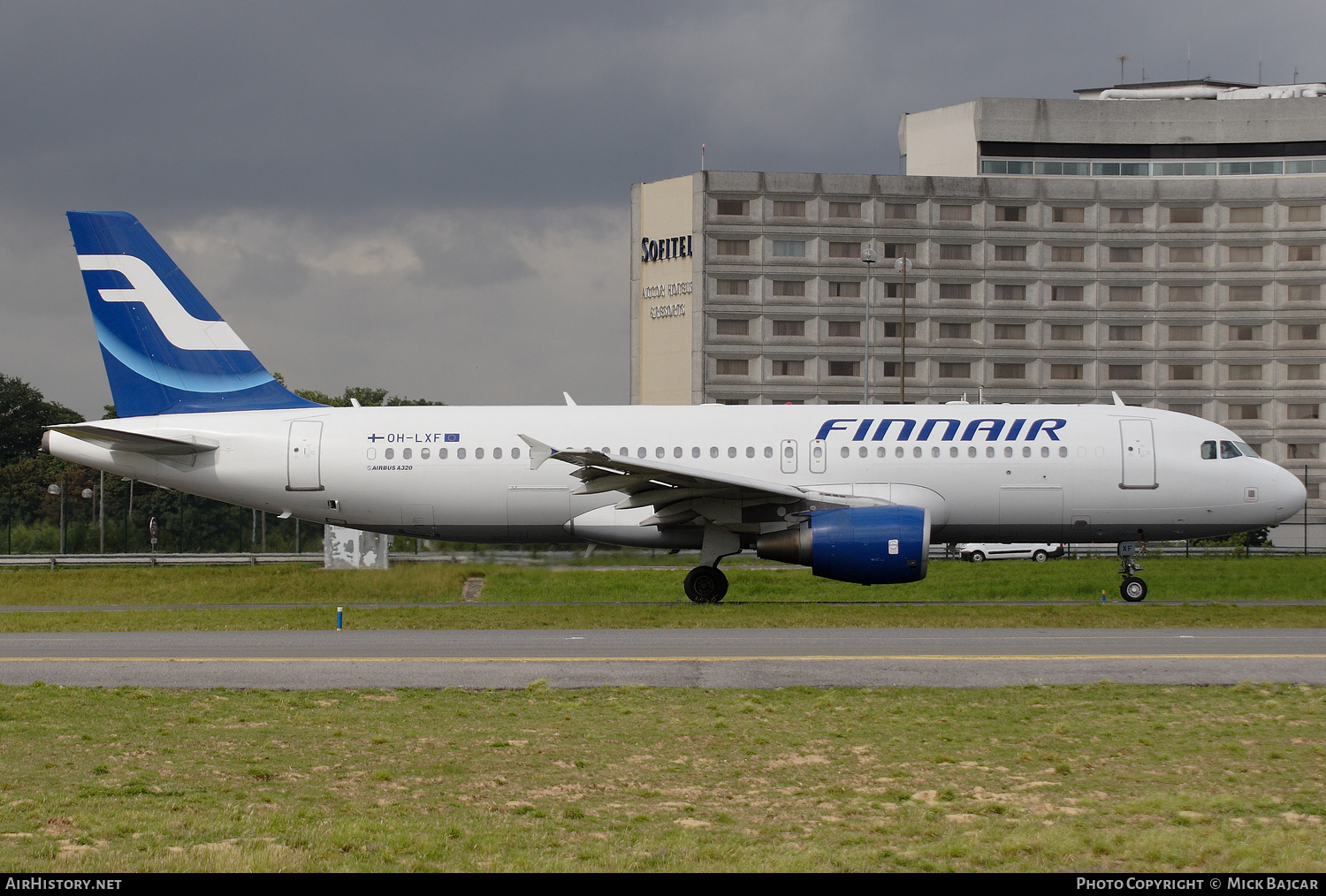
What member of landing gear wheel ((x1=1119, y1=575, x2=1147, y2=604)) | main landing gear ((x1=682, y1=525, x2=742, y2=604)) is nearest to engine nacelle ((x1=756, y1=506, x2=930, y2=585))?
main landing gear ((x1=682, y1=525, x2=742, y2=604))

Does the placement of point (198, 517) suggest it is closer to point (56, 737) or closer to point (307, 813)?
point (56, 737)

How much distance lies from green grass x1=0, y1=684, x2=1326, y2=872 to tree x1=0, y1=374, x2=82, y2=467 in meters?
95.5

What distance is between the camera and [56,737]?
988 centimetres

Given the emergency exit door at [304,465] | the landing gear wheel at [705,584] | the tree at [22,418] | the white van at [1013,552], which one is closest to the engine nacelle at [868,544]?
the landing gear wheel at [705,584]

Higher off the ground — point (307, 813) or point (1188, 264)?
point (1188, 264)

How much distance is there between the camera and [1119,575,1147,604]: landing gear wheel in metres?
23.5

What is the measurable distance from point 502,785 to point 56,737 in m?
4.21

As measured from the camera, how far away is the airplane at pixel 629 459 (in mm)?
22672

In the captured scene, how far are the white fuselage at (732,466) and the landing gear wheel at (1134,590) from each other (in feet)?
3.11

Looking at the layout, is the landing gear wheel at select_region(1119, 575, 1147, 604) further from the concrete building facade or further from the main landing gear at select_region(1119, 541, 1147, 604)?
the concrete building facade

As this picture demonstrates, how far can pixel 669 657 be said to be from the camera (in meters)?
14.7

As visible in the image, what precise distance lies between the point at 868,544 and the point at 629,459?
4.58m

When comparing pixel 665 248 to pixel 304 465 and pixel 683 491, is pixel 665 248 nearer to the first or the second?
pixel 304 465
